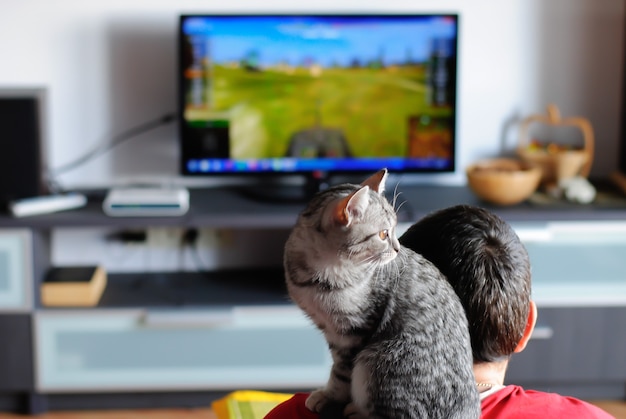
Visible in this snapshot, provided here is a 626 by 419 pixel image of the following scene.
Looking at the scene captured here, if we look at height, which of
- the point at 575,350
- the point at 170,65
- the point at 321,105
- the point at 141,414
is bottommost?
the point at 141,414

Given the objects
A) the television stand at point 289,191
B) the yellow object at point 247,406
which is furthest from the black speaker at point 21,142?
the yellow object at point 247,406

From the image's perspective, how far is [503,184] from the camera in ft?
10.4

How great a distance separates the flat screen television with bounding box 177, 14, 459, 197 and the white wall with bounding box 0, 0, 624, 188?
0.63 feet

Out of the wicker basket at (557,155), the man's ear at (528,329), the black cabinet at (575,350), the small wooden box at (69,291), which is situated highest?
the wicker basket at (557,155)

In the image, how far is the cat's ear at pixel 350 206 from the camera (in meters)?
1.34

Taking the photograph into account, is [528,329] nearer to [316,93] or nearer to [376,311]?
[376,311]

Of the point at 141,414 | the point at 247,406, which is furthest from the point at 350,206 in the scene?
the point at 141,414

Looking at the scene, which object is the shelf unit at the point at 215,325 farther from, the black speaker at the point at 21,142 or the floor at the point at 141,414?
the black speaker at the point at 21,142

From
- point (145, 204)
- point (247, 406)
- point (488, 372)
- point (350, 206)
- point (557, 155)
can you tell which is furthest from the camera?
point (557, 155)

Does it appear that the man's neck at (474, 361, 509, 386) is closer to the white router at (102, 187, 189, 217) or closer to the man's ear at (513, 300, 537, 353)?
the man's ear at (513, 300, 537, 353)

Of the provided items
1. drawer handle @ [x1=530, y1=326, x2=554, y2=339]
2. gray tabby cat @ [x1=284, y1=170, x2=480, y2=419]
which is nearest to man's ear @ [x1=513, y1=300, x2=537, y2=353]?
gray tabby cat @ [x1=284, y1=170, x2=480, y2=419]

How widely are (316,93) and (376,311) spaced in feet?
6.58

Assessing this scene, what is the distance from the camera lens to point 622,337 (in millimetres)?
3279

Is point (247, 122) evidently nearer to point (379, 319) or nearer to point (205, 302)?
point (205, 302)
